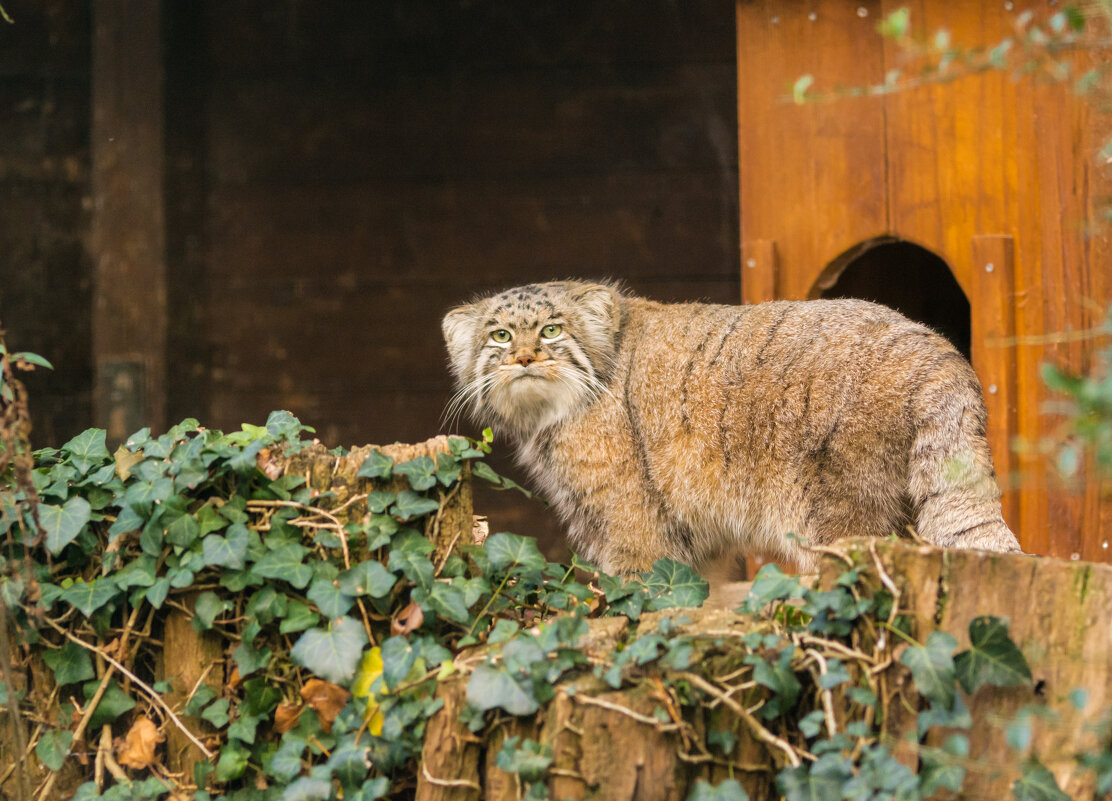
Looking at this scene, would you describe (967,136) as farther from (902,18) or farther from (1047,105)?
(902,18)

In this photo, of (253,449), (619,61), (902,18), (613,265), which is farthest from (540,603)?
(619,61)

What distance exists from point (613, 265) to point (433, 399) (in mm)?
1044

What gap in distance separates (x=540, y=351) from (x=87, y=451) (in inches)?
54.9

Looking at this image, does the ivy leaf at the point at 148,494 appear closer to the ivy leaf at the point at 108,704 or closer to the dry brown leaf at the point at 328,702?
the ivy leaf at the point at 108,704

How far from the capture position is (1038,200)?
3641mm

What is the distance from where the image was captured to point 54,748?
2279 millimetres

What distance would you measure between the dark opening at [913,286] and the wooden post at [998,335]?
0.89 metres

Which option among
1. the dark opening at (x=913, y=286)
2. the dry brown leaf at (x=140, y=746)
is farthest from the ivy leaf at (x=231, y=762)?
the dark opening at (x=913, y=286)

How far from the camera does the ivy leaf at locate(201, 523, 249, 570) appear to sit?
Answer: 225 cm

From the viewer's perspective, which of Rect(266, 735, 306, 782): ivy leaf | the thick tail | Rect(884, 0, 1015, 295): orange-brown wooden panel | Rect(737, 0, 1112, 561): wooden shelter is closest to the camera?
Rect(266, 735, 306, 782): ivy leaf

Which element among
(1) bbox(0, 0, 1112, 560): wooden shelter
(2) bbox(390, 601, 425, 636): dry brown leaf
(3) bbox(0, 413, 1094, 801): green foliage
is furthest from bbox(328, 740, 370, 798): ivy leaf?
(1) bbox(0, 0, 1112, 560): wooden shelter

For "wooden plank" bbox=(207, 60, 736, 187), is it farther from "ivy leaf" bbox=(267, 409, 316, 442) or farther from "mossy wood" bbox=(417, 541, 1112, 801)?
"mossy wood" bbox=(417, 541, 1112, 801)

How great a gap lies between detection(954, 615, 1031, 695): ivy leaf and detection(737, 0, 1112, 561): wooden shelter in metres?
1.53

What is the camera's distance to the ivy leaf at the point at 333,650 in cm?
213
